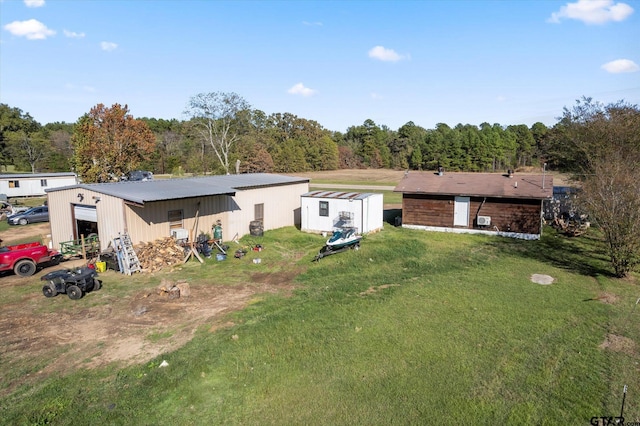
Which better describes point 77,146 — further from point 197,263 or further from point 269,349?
point 269,349

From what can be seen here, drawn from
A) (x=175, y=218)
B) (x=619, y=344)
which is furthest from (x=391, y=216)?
(x=619, y=344)

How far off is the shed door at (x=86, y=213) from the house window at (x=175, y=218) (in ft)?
10.9

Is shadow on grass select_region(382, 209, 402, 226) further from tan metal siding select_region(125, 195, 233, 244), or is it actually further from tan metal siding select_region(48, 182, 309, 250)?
tan metal siding select_region(125, 195, 233, 244)

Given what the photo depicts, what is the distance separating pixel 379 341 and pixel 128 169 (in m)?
34.6

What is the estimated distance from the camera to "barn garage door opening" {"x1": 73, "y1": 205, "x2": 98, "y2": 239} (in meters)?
18.2

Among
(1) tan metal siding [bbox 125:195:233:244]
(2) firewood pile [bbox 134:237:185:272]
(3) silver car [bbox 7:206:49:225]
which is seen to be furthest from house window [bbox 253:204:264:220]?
(3) silver car [bbox 7:206:49:225]

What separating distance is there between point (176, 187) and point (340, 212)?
884 centimetres

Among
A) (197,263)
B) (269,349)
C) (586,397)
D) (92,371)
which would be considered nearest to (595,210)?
(586,397)

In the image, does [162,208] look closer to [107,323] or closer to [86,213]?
[86,213]

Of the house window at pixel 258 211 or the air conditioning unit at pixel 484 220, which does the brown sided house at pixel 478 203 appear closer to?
the air conditioning unit at pixel 484 220

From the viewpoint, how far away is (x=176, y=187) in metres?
19.9

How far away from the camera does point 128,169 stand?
122 ft

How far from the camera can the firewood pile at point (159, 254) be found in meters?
16.2

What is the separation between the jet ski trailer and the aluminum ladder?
7.54 metres
